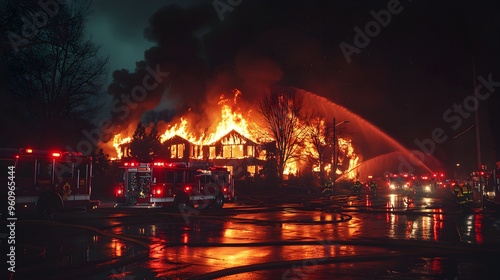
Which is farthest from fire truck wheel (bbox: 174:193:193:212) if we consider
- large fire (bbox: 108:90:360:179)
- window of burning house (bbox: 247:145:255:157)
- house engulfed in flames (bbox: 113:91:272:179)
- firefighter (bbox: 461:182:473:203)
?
window of burning house (bbox: 247:145:255:157)

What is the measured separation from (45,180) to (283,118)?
3565 centimetres

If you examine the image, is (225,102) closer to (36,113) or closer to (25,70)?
(36,113)

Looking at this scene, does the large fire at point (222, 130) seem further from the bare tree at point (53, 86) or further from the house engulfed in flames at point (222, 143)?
the bare tree at point (53, 86)

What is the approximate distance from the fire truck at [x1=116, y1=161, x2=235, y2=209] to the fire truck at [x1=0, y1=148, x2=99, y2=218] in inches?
79.0

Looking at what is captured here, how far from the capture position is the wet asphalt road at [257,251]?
787cm

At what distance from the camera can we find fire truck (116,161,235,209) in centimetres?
2017

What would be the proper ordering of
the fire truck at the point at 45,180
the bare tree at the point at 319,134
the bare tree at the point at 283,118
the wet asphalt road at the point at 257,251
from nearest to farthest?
1. the wet asphalt road at the point at 257,251
2. the fire truck at the point at 45,180
3. the bare tree at the point at 283,118
4. the bare tree at the point at 319,134

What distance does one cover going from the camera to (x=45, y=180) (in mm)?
17078

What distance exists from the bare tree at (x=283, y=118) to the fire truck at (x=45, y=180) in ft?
107

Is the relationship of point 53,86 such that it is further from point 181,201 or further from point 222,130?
point 222,130

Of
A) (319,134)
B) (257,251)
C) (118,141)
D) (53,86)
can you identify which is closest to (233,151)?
(319,134)

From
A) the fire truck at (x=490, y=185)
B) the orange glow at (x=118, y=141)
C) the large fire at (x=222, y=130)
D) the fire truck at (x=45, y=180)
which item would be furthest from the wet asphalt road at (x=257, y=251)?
the large fire at (x=222, y=130)

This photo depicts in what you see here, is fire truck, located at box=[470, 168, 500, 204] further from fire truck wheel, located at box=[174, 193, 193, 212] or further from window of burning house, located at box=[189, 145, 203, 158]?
window of burning house, located at box=[189, 145, 203, 158]

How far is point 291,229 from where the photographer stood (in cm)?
1441
